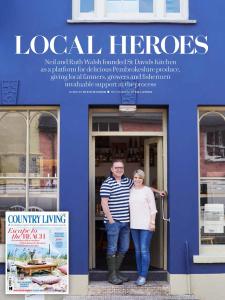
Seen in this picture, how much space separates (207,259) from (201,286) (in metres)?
0.41

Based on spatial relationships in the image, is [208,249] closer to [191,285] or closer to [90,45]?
[191,285]

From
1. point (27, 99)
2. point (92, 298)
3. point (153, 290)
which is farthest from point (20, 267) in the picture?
point (27, 99)

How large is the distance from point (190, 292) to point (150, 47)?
3.73 metres

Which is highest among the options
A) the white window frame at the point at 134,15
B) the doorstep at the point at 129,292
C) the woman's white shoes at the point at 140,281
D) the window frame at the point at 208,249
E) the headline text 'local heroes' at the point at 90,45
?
the white window frame at the point at 134,15

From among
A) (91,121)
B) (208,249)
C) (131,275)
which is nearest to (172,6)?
(91,121)

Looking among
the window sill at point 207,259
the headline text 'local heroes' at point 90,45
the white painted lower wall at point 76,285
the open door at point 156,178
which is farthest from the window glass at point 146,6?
the white painted lower wall at point 76,285

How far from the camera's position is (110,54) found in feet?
27.2

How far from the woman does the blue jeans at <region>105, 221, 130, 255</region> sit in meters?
0.14

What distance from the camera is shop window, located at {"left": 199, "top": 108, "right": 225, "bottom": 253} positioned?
27.8ft

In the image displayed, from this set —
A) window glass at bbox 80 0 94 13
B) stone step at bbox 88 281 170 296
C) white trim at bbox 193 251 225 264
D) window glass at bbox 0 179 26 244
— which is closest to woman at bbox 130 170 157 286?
stone step at bbox 88 281 170 296

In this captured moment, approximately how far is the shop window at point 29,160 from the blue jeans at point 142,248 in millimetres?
1359

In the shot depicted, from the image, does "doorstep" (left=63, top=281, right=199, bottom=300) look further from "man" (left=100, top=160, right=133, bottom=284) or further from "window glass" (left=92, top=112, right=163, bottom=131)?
"window glass" (left=92, top=112, right=163, bottom=131)

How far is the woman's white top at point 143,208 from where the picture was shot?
8.13 m

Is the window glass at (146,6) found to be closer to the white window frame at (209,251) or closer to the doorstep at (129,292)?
the white window frame at (209,251)
